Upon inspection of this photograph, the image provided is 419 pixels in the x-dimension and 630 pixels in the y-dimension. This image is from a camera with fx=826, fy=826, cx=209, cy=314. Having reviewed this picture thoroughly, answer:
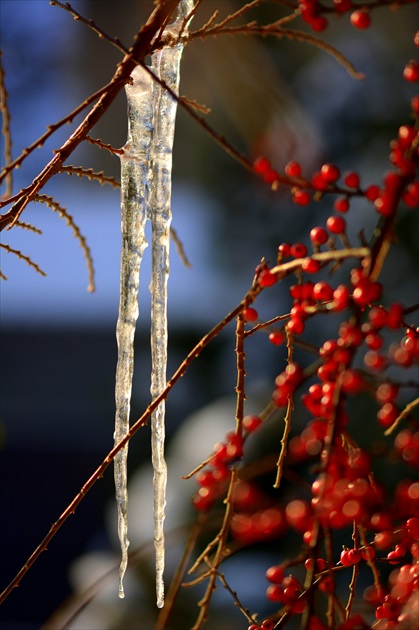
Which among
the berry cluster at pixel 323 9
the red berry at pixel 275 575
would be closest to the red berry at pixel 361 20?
the berry cluster at pixel 323 9

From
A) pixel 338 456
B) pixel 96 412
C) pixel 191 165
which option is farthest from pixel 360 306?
pixel 96 412

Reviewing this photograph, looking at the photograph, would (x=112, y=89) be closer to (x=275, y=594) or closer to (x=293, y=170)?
(x=293, y=170)

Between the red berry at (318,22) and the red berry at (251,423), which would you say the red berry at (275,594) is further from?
the red berry at (318,22)

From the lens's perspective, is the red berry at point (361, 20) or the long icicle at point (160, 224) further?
the long icicle at point (160, 224)

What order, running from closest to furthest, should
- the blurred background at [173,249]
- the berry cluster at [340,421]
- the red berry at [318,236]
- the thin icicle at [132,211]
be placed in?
the berry cluster at [340,421] < the red berry at [318,236] < the thin icicle at [132,211] < the blurred background at [173,249]

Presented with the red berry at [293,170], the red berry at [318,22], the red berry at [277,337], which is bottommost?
the red berry at [277,337]

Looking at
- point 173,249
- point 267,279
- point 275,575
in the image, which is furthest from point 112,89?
point 173,249

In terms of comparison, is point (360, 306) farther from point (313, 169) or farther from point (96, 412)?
point (96, 412)
